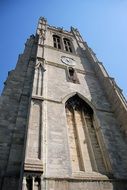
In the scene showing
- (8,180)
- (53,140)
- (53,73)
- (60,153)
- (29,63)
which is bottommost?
(8,180)

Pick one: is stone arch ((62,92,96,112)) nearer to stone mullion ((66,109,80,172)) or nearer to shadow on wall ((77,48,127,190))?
shadow on wall ((77,48,127,190))

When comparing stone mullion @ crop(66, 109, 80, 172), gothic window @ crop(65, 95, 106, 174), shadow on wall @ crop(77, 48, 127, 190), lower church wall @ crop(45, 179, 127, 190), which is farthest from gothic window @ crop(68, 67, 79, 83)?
lower church wall @ crop(45, 179, 127, 190)

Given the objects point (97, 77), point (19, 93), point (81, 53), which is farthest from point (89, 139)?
point (81, 53)

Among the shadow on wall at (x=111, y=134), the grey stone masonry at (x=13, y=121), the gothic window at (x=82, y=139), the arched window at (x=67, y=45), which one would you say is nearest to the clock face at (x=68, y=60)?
the shadow on wall at (x=111, y=134)

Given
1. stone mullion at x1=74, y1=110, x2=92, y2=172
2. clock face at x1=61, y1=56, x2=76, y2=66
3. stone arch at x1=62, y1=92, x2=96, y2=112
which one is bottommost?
stone mullion at x1=74, y1=110, x2=92, y2=172

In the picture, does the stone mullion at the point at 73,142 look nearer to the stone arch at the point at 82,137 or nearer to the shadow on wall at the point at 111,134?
the stone arch at the point at 82,137

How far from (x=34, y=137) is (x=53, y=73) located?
6.30 metres

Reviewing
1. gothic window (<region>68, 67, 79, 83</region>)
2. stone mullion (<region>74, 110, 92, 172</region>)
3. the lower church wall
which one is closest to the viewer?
the lower church wall

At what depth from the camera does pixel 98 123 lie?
9461 millimetres

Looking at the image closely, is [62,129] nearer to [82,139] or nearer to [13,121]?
[82,139]

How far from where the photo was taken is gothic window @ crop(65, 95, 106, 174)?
761 cm

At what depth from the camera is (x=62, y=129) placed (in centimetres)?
814

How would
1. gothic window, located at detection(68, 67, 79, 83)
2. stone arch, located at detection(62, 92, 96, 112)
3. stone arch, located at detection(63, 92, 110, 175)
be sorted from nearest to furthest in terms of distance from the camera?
stone arch, located at detection(63, 92, 110, 175) → stone arch, located at detection(62, 92, 96, 112) → gothic window, located at detection(68, 67, 79, 83)

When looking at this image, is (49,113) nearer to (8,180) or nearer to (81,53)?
(8,180)
